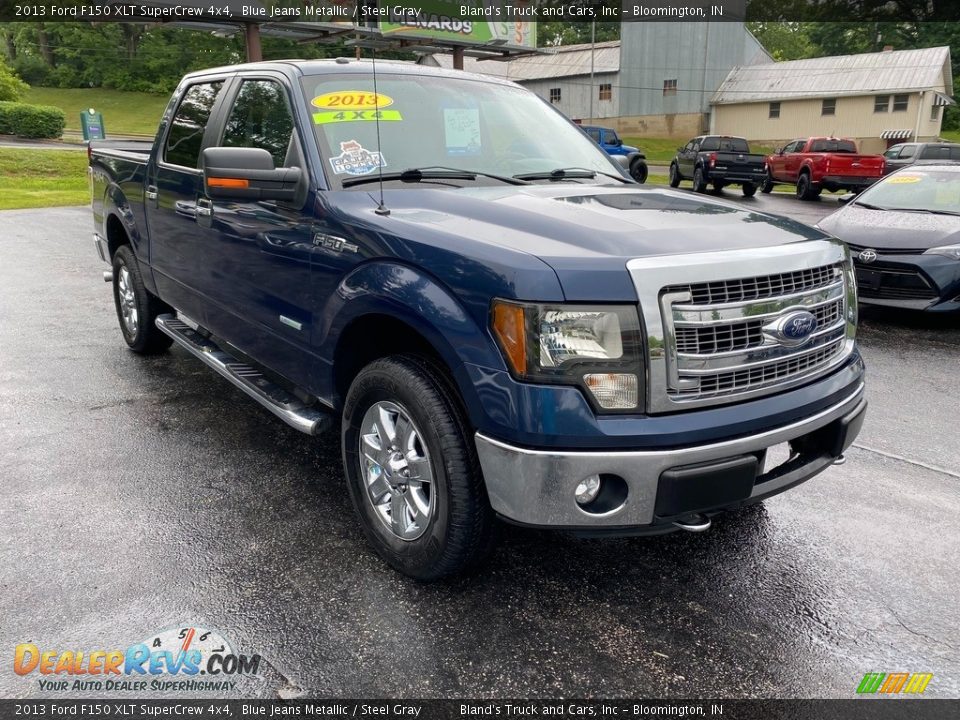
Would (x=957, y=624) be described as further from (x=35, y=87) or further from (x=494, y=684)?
(x=35, y=87)

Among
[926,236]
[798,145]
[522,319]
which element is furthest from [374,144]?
[798,145]

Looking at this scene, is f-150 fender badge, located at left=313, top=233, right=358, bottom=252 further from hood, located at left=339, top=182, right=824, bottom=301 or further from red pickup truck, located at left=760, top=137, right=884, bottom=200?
red pickup truck, located at left=760, top=137, right=884, bottom=200

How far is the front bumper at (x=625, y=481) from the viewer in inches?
94.3

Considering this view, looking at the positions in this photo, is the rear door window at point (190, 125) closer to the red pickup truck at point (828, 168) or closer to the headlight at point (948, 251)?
the headlight at point (948, 251)

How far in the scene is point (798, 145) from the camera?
80.7ft

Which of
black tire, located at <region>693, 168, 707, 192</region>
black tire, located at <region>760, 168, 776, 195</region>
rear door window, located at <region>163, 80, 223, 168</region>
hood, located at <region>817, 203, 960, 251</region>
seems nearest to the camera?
rear door window, located at <region>163, 80, 223, 168</region>

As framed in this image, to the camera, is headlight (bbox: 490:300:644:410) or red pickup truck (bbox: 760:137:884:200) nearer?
headlight (bbox: 490:300:644:410)

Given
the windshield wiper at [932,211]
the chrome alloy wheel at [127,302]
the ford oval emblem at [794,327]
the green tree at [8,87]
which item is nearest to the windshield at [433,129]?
the ford oval emblem at [794,327]

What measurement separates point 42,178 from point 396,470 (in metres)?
21.8

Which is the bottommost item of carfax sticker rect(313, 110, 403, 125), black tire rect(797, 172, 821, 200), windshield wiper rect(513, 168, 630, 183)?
black tire rect(797, 172, 821, 200)

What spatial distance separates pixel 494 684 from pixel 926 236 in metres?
6.62

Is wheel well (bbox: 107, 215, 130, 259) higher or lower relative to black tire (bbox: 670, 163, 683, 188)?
higher

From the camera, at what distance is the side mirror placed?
127 inches

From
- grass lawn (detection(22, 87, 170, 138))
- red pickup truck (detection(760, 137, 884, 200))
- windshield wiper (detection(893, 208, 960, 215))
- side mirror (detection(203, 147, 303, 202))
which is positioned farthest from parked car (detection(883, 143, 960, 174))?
grass lawn (detection(22, 87, 170, 138))
